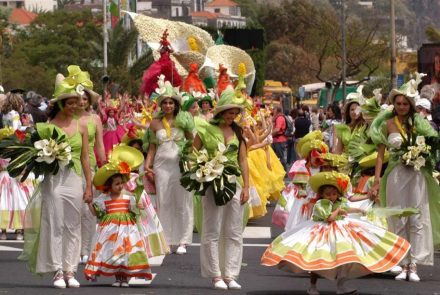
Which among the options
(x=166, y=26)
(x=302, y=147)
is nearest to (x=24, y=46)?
(x=166, y=26)

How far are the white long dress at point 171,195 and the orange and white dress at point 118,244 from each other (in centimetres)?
354

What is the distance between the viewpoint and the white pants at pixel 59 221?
50.2ft

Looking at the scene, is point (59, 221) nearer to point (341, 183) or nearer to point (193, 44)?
point (341, 183)

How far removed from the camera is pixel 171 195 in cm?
1927

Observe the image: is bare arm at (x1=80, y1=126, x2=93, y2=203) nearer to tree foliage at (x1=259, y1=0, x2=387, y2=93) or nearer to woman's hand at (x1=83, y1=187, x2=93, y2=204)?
woman's hand at (x1=83, y1=187, x2=93, y2=204)

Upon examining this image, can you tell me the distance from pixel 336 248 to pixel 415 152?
6.75 ft

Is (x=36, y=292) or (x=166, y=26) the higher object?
(x=166, y=26)

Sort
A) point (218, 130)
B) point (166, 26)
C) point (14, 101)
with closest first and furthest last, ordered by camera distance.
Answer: point (218, 130) < point (14, 101) < point (166, 26)

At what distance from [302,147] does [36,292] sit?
470cm

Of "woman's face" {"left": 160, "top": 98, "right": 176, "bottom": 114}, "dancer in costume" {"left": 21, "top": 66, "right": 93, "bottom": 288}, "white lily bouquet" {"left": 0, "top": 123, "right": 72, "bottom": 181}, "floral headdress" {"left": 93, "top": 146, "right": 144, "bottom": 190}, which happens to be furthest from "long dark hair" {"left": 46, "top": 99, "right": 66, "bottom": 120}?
"woman's face" {"left": 160, "top": 98, "right": 176, "bottom": 114}

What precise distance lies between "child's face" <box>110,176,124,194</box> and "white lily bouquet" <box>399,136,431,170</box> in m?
2.72

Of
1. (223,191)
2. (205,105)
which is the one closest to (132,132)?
(205,105)

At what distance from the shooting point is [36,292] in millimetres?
14961

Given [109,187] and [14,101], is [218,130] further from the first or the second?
[14,101]
